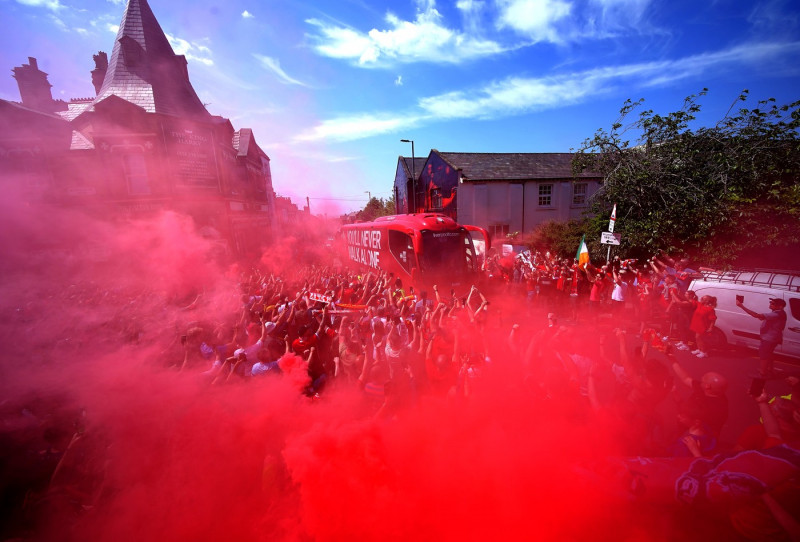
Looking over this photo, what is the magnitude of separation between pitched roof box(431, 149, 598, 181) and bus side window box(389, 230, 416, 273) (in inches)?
480

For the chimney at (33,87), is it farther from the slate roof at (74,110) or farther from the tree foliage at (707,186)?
the tree foliage at (707,186)

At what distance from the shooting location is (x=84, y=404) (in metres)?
3.56

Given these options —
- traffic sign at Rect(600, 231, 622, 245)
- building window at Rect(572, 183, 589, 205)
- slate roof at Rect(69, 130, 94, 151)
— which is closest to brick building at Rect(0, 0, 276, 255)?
slate roof at Rect(69, 130, 94, 151)

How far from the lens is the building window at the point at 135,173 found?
15.3 metres

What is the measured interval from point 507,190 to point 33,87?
29043mm

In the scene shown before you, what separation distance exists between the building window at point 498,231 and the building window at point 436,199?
445 centimetres

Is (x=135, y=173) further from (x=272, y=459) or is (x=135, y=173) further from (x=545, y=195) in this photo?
(x=545, y=195)

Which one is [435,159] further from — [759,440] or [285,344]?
[759,440]

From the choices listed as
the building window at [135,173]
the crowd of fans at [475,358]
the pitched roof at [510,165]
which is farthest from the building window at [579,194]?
the building window at [135,173]

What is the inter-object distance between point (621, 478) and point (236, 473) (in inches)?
139

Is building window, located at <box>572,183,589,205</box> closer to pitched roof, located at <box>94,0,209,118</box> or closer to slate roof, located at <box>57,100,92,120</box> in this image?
pitched roof, located at <box>94,0,209,118</box>

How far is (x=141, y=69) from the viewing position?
51.1 feet

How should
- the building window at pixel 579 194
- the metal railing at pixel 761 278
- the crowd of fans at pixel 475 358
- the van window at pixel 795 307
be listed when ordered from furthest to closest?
the building window at pixel 579 194 → the metal railing at pixel 761 278 → the van window at pixel 795 307 → the crowd of fans at pixel 475 358

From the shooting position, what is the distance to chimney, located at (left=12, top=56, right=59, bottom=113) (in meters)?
17.3
